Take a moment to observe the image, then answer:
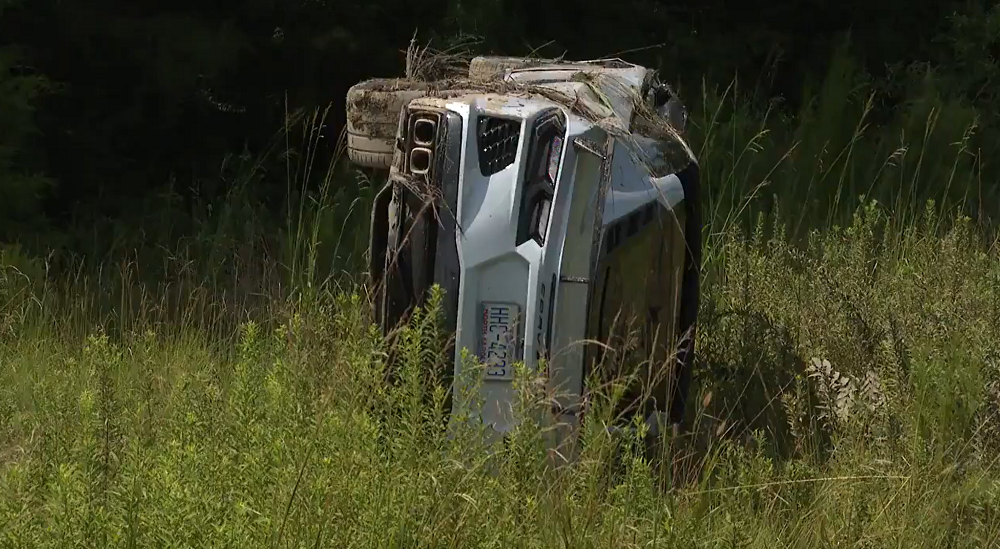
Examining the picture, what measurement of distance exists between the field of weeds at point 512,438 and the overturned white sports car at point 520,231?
0.60 ft

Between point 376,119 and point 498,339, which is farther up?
point 376,119

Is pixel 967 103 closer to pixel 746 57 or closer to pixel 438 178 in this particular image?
pixel 746 57

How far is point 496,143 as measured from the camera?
346 cm

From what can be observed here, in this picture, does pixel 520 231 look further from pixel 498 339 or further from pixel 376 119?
pixel 376 119

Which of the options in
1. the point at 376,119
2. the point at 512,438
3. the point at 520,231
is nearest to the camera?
the point at 512,438

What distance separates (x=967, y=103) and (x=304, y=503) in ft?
24.2

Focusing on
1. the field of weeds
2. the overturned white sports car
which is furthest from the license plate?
the field of weeds

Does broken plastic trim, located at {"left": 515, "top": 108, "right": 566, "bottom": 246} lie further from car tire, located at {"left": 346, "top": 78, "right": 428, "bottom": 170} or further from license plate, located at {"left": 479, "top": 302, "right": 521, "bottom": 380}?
car tire, located at {"left": 346, "top": 78, "right": 428, "bottom": 170}

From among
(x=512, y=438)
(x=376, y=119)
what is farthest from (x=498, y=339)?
(x=376, y=119)

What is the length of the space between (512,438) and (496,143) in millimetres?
1013

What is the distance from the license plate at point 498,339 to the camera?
3.43 m

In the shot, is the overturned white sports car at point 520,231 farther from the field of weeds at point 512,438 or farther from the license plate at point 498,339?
the field of weeds at point 512,438

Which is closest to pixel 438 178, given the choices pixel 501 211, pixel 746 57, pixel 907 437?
pixel 501 211

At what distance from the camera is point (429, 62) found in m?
4.66
